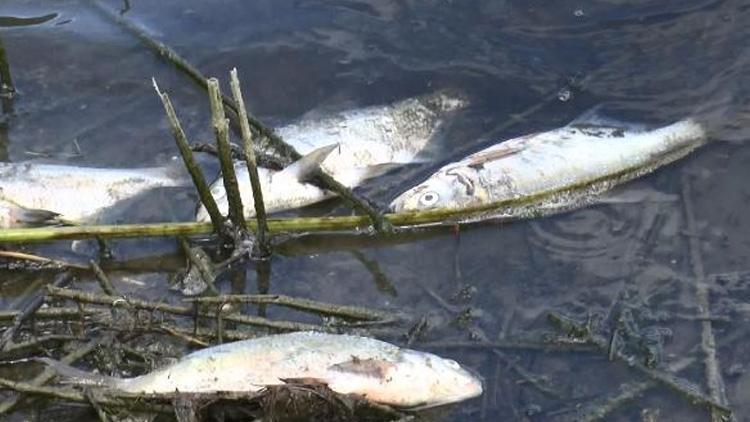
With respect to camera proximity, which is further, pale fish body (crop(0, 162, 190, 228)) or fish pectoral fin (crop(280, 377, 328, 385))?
pale fish body (crop(0, 162, 190, 228))

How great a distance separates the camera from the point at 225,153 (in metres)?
5.47

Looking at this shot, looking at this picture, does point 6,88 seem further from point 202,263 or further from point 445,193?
point 445,193

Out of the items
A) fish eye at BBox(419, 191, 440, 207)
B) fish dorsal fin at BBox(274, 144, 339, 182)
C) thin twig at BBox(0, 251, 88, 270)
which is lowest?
thin twig at BBox(0, 251, 88, 270)

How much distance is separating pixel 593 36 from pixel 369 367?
448 centimetres

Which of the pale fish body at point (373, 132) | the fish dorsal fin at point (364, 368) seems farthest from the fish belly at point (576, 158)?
the fish dorsal fin at point (364, 368)

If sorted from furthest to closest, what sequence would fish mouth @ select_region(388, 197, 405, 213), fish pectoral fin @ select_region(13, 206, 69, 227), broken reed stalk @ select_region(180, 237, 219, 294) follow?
1. fish mouth @ select_region(388, 197, 405, 213)
2. fish pectoral fin @ select_region(13, 206, 69, 227)
3. broken reed stalk @ select_region(180, 237, 219, 294)

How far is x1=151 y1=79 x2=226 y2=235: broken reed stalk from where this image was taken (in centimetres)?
531

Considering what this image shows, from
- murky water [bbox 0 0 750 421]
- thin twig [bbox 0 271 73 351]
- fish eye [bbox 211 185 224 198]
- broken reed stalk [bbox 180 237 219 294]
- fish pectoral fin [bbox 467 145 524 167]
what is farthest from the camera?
fish eye [bbox 211 185 224 198]

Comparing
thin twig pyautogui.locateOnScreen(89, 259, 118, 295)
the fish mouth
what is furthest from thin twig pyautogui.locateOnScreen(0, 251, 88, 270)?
the fish mouth

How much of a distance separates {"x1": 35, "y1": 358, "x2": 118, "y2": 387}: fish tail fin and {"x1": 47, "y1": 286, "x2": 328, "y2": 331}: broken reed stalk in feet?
1.68

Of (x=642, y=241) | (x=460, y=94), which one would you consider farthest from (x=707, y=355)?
(x=460, y=94)

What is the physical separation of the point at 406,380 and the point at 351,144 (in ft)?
8.89

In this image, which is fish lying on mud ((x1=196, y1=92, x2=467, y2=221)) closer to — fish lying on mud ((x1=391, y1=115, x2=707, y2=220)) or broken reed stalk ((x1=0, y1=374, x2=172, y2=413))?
fish lying on mud ((x1=391, y1=115, x2=707, y2=220))

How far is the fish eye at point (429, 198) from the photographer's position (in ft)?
21.4
